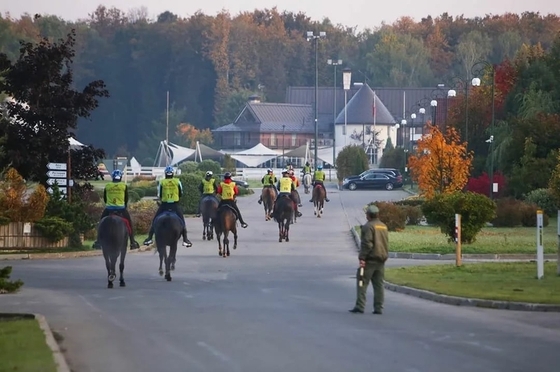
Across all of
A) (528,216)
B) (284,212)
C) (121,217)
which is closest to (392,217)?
(528,216)

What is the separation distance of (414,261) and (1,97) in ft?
77.6

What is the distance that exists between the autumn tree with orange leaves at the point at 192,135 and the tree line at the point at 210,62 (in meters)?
0.28

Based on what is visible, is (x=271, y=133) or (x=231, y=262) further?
(x=271, y=133)

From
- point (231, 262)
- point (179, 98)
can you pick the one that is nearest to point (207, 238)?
point (231, 262)

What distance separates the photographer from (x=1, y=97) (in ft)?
170

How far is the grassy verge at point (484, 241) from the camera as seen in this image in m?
35.6

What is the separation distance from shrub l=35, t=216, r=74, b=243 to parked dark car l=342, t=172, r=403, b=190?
189 ft

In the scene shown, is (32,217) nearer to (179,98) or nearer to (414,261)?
(414,261)

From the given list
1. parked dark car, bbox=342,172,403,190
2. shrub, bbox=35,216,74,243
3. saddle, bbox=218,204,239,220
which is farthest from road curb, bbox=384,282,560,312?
parked dark car, bbox=342,172,403,190

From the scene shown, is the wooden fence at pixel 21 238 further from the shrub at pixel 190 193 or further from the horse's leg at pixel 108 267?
the shrub at pixel 190 193

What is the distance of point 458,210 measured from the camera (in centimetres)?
3559

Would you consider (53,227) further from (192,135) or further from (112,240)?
(192,135)

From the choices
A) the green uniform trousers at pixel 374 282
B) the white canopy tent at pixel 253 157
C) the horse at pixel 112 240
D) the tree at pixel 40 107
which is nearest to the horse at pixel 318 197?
the tree at pixel 40 107

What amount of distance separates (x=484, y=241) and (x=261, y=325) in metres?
21.4
